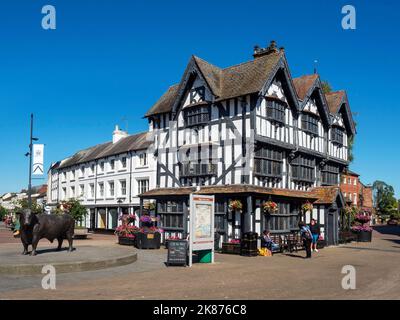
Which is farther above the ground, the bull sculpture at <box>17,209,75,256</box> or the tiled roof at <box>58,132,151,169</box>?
the tiled roof at <box>58,132,151,169</box>

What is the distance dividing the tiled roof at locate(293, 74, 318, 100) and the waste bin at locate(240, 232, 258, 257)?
11097mm

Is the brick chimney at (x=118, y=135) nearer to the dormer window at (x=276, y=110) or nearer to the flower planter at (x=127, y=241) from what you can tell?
the flower planter at (x=127, y=241)

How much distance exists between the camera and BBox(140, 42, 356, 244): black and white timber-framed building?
23.2 meters

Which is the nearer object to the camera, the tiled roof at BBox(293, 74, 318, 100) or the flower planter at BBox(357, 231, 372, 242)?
the tiled roof at BBox(293, 74, 318, 100)

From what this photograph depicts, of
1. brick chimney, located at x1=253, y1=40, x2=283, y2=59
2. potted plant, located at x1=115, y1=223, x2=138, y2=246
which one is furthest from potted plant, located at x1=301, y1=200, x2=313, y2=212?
potted plant, located at x1=115, y1=223, x2=138, y2=246

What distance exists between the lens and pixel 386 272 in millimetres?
15234

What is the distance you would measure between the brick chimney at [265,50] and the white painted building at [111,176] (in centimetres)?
1306

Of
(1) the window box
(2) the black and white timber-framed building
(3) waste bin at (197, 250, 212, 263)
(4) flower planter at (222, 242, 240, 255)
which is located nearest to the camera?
(3) waste bin at (197, 250, 212, 263)

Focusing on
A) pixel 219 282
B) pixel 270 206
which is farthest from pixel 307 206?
pixel 219 282

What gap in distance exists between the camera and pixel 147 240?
78.1ft

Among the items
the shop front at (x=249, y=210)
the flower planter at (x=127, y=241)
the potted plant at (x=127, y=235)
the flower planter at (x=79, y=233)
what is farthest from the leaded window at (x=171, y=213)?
the flower planter at (x=79, y=233)

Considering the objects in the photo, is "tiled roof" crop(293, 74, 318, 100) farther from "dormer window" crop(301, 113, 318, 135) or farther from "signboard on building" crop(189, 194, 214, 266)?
"signboard on building" crop(189, 194, 214, 266)

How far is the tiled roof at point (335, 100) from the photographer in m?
32.0

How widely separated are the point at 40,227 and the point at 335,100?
976 inches
